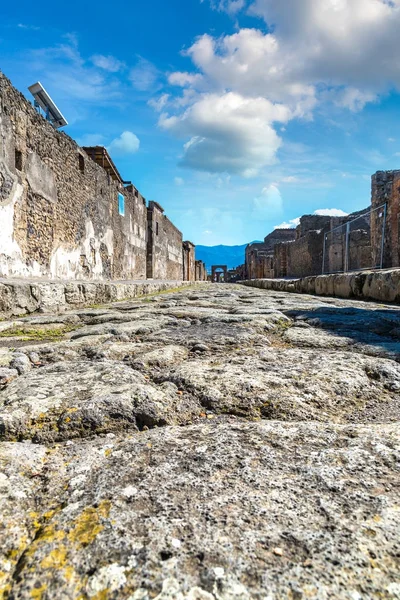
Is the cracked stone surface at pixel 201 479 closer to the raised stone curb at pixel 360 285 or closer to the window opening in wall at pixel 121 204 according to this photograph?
the raised stone curb at pixel 360 285

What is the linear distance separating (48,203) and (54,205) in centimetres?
27

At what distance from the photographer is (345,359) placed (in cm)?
152

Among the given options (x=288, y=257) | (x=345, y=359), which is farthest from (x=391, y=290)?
(x=288, y=257)

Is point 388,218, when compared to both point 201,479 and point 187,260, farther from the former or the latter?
point 187,260

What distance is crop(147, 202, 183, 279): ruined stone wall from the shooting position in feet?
50.7

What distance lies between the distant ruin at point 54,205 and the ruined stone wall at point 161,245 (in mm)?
2852

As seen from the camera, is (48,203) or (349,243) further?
(349,243)

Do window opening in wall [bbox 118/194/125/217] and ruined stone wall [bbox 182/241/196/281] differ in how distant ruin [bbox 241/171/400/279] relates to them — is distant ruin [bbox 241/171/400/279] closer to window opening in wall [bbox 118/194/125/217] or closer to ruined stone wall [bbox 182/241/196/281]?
ruined stone wall [bbox 182/241/196/281]

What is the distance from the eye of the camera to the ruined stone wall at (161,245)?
15.4m

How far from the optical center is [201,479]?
2.31 ft

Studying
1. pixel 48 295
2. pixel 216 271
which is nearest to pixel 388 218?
pixel 48 295

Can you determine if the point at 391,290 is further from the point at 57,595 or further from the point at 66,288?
the point at 57,595

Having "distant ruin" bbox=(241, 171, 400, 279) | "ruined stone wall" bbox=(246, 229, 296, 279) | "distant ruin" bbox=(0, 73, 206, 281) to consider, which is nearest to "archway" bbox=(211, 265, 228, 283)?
"ruined stone wall" bbox=(246, 229, 296, 279)

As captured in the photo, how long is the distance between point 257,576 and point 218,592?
0.19ft
